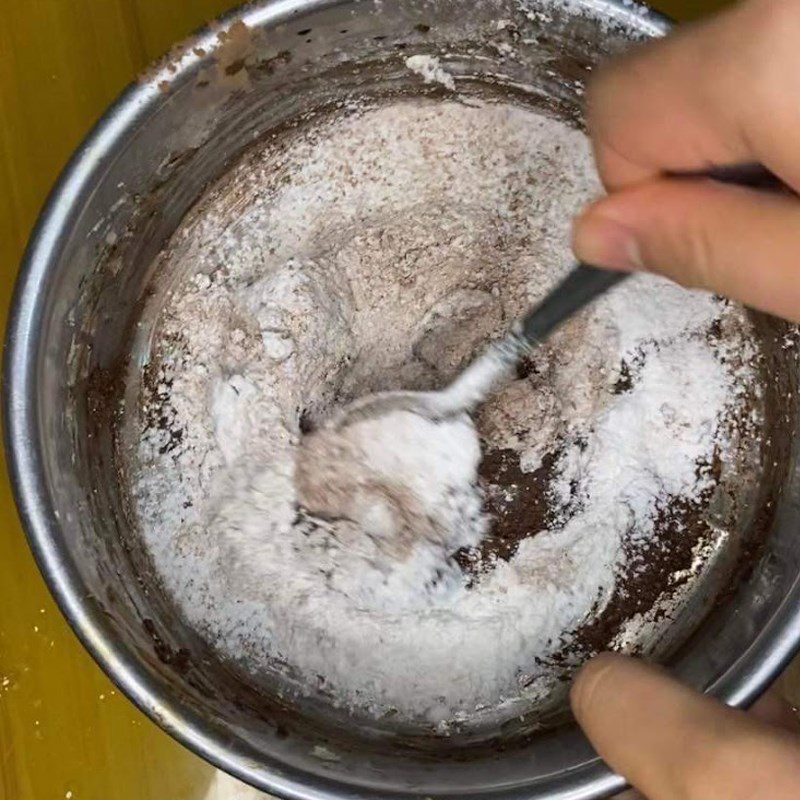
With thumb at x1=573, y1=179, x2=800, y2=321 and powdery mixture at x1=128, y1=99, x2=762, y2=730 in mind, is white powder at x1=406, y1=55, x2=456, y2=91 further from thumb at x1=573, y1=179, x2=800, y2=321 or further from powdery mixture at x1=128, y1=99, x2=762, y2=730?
thumb at x1=573, y1=179, x2=800, y2=321

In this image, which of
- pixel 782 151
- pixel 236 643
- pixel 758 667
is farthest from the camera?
pixel 236 643

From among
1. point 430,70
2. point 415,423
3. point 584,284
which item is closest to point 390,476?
point 415,423

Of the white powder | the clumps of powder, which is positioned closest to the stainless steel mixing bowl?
the white powder

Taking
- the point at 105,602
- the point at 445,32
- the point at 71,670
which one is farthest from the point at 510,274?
the point at 71,670

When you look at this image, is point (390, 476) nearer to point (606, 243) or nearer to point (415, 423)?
point (415, 423)

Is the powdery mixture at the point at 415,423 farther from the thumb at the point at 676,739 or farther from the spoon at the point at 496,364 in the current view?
the thumb at the point at 676,739

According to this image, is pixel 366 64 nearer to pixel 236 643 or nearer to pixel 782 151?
pixel 782 151

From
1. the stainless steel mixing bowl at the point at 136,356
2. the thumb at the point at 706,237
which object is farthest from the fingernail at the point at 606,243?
the stainless steel mixing bowl at the point at 136,356
